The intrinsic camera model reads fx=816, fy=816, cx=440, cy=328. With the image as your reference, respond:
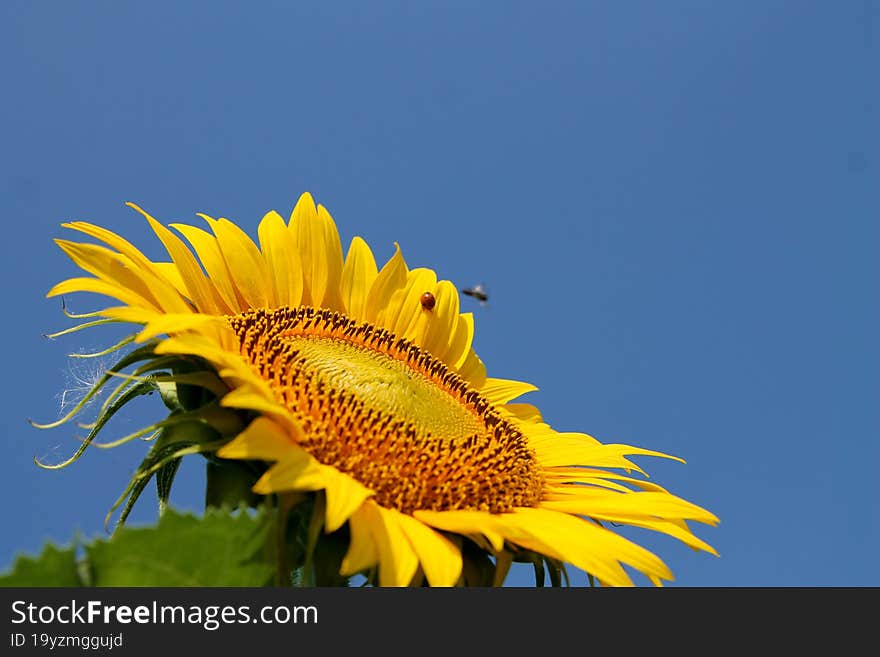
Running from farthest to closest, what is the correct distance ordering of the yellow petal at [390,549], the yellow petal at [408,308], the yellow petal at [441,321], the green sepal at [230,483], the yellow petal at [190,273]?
the yellow petal at [441,321]
the yellow petal at [408,308]
the yellow petal at [190,273]
the green sepal at [230,483]
the yellow petal at [390,549]

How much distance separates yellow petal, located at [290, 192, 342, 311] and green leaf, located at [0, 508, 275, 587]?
8.07 ft

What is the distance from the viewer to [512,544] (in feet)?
11.0

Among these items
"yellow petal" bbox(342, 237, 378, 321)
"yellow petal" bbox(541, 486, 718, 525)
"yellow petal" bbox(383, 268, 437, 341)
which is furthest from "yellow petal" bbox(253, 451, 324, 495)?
"yellow petal" bbox(383, 268, 437, 341)

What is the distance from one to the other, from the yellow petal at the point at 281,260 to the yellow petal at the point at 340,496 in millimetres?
1779

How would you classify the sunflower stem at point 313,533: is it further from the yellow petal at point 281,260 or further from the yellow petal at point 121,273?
the yellow petal at point 281,260

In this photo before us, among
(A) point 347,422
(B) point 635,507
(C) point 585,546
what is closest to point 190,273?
(A) point 347,422

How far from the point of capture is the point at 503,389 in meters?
5.64

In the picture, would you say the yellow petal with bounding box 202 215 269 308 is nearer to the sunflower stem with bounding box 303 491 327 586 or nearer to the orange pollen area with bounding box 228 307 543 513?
the orange pollen area with bounding box 228 307 543 513

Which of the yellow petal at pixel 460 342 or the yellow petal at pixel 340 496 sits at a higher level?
the yellow petal at pixel 460 342

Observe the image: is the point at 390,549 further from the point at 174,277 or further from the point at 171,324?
the point at 174,277

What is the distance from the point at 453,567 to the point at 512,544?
51cm

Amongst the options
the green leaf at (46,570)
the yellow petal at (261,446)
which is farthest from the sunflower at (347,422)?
the green leaf at (46,570)

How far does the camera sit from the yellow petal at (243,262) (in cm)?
445

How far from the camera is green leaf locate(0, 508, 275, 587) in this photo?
7.89 feet
